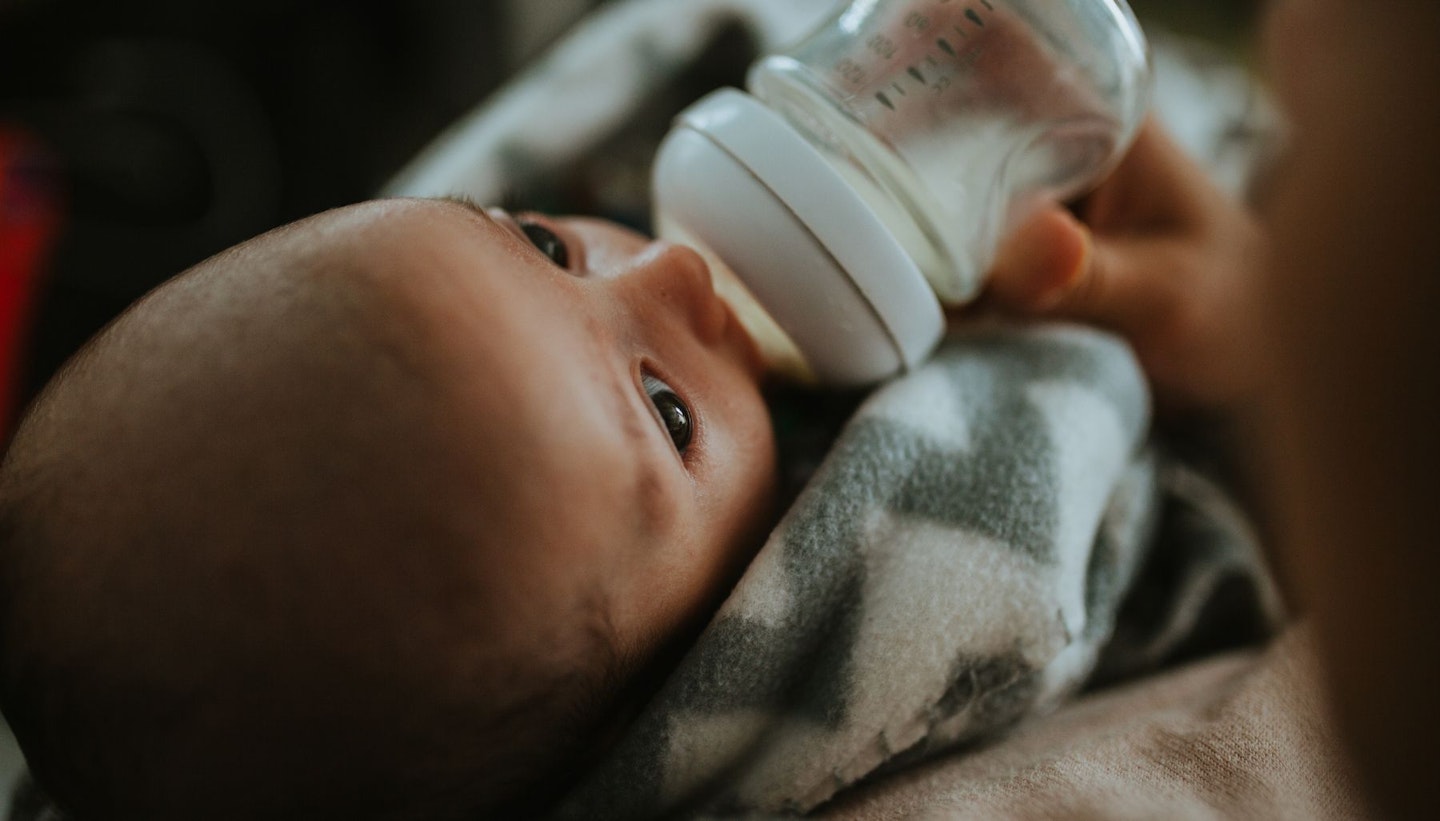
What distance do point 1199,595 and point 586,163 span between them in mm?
638

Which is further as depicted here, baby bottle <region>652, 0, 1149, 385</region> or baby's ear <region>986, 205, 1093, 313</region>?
baby's ear <region>986, 205, 1093, 313</region>

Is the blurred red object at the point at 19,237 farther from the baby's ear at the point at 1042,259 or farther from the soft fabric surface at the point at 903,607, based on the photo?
the baby's ear at the point at 1042,259

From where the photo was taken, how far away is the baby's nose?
53 centimetres

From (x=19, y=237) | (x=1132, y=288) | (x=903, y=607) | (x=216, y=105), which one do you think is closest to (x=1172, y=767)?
(x=903, y=607)

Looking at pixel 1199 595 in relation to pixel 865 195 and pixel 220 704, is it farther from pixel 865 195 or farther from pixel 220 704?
pixel 220 704

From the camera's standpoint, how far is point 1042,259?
26.1 inches

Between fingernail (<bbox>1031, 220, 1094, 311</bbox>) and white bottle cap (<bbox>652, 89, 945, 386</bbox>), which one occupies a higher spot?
white bottle cap (<bbox>652, 89, 945, 386</bbox>)

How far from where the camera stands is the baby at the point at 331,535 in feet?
1.31

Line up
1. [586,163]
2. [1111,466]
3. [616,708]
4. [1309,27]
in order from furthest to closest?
[586,163] → [1111,466] → [616,708] → [1309,27]

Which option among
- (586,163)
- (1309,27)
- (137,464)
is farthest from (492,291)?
(586,163)

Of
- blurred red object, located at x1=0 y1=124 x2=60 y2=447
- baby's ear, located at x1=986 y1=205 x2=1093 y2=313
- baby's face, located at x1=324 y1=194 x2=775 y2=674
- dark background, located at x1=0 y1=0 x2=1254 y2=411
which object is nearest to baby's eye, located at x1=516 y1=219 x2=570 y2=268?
baby's face, located at x1=324 y1=194 x2=775 y2=674

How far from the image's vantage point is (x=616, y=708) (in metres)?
0.51

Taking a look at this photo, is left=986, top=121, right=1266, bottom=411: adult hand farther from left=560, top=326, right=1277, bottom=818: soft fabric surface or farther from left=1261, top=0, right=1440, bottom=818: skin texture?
left=1261, top=0, right=1440, bottom=818: skin texture

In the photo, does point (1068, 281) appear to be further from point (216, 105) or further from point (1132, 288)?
point (216, 105)
